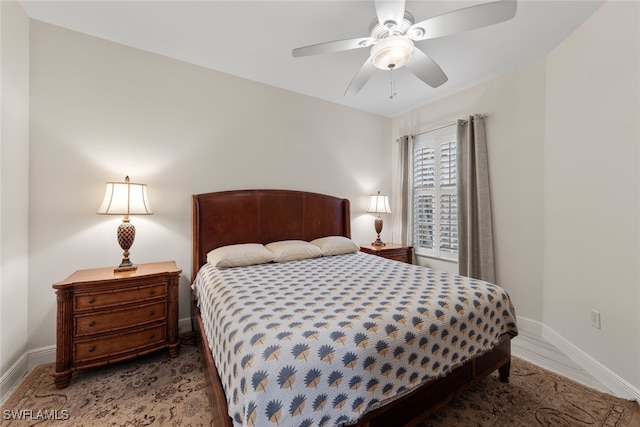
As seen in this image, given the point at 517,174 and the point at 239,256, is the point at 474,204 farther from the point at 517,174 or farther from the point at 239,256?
the point at 239,256

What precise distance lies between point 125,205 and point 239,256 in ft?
3.23

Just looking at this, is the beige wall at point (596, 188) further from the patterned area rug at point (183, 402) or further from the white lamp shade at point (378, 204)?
the white lamp shade at point (378, 204)

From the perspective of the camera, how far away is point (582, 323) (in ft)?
6.89

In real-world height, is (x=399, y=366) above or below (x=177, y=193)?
below

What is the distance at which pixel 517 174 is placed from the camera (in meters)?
2.69

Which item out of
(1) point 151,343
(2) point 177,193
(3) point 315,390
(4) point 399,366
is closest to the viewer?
(3) point 315,390

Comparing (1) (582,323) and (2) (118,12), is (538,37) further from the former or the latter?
(2) (118,12)

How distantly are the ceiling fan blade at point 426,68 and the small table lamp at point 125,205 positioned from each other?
2393 millimetres

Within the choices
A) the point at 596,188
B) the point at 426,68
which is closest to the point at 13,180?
the point at 426,68

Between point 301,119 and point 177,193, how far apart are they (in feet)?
5.62

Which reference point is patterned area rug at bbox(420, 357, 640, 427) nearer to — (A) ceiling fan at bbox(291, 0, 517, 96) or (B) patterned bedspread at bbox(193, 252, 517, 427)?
(B) patterned bedspread at bbox(193, 252, 517, 427)

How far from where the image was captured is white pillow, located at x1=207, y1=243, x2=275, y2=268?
223cm

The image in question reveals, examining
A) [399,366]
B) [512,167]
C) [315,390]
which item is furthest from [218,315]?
[512,167]

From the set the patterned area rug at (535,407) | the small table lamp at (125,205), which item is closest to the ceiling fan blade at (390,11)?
the small table lamp at (125,205)
